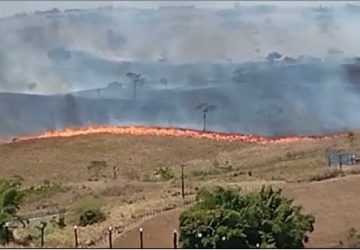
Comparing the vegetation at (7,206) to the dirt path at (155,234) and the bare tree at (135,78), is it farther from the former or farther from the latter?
the bare tree at (135,78)

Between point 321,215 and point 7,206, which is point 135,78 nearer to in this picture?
point 7,206

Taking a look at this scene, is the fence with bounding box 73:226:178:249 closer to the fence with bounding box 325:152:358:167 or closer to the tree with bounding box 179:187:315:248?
the tree with bounding box 179:187:315:248

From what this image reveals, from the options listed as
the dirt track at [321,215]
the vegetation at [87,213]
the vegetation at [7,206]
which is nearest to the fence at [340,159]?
the dirt track at [321,215]

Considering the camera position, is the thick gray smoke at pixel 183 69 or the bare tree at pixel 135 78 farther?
the bare tree at pixel 135 78

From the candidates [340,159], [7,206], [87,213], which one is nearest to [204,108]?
[340,159]

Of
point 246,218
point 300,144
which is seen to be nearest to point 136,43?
point 300,144

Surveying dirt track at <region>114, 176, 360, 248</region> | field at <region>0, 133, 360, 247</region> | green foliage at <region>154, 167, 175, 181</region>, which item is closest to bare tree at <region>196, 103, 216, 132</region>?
field at <region>0, 133, 360, 247</region>
